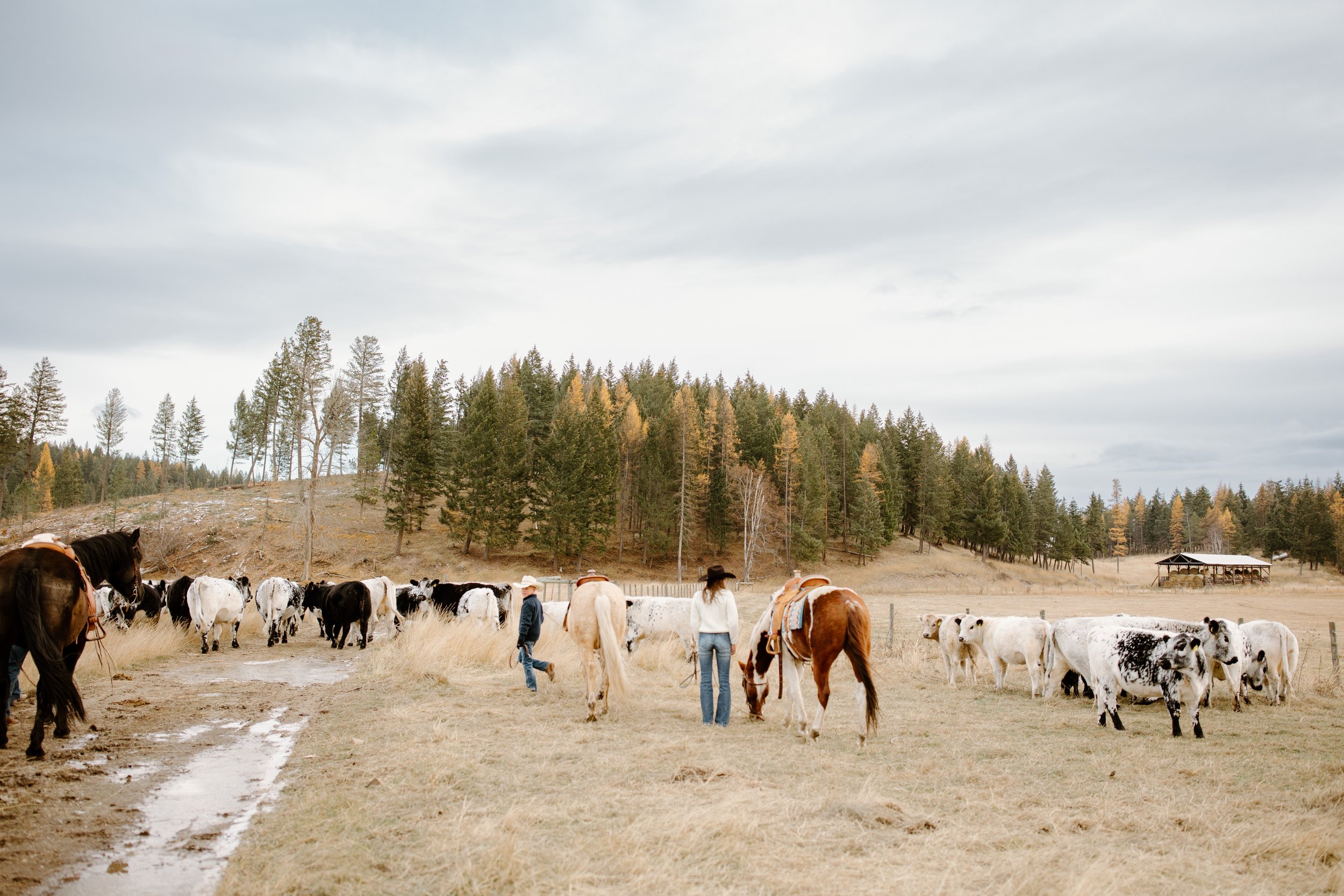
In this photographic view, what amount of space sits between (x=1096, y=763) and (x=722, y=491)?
5442 cm

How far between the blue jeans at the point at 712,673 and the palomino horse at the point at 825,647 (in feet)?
2.58

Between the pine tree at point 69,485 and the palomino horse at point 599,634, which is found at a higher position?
the pine tree at point 69,485

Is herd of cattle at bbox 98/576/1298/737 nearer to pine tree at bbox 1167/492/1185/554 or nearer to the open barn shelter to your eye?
the open barn shelter

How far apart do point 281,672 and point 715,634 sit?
10.0 m

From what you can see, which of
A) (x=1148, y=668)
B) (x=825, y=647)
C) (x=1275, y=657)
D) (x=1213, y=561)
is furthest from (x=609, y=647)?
(x=1213, y=561)

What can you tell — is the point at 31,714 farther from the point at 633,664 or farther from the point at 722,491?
the point at 722,491

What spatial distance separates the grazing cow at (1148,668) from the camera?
Answer: 32.1 ft

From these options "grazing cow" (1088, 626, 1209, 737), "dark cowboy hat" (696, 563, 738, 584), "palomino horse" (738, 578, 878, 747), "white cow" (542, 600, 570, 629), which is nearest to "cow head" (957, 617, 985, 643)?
"grazing cow" (1088, 626, 1209, 737)

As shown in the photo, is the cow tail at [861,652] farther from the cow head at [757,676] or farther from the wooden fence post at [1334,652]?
the wooden fence post at [1334,652]

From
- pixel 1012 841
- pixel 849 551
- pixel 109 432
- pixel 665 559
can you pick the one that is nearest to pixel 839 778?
pixel 1012 841

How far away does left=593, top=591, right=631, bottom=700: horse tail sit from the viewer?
1002 centimetres

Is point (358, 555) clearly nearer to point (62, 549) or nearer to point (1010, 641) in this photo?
Answer: point (62, 549)

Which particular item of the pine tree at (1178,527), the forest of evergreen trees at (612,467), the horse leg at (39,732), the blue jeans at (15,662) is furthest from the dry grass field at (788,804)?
the pine tree at (1178,527)

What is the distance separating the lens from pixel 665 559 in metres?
60.6
